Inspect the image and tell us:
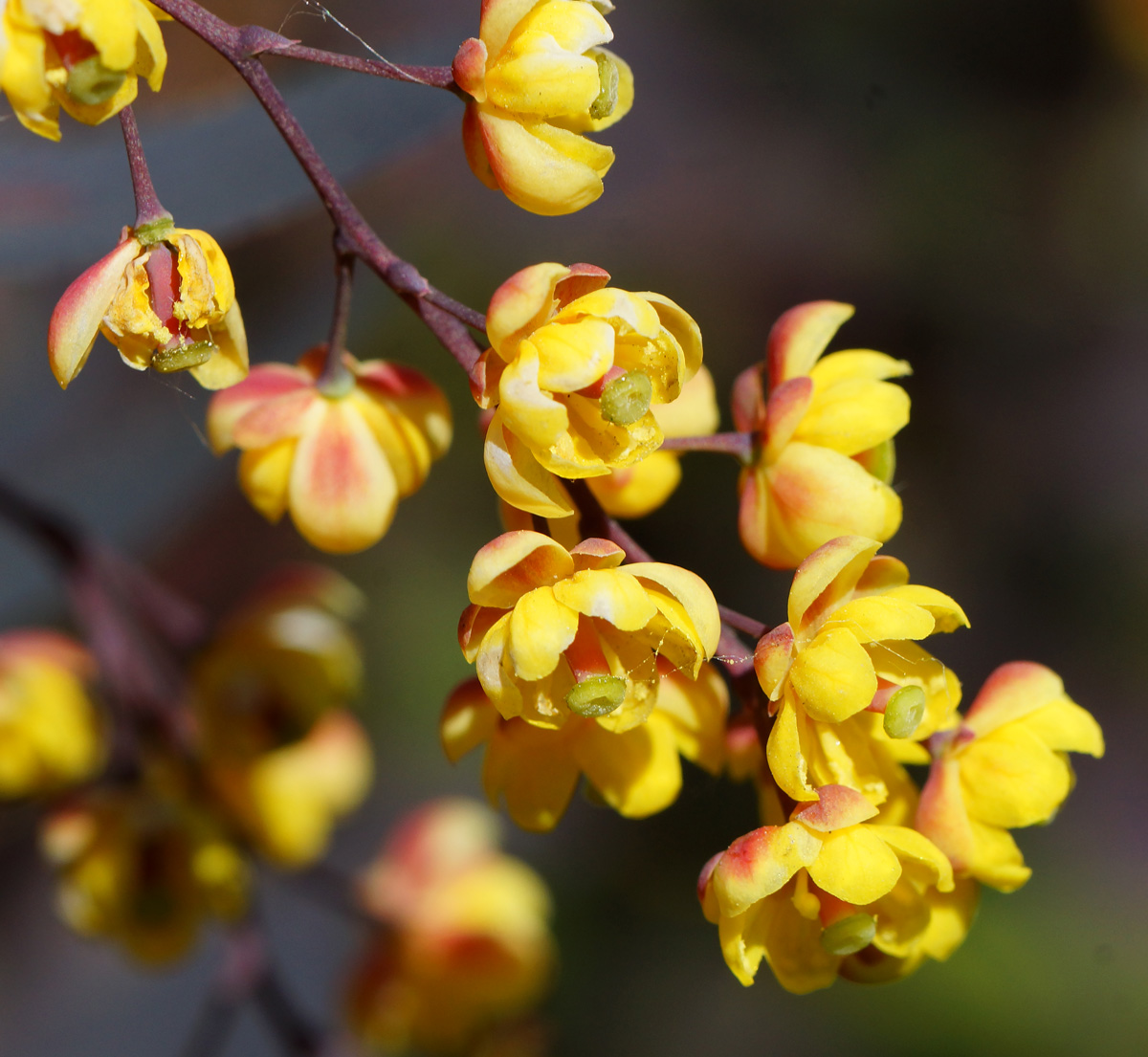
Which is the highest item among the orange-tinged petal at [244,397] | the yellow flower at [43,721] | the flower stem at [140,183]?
the flower stem at [140,183]

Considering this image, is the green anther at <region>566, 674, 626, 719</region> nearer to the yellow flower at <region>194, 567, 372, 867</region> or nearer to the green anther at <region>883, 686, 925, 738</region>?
the green anther at <region>883, 686, 925, 738</region>

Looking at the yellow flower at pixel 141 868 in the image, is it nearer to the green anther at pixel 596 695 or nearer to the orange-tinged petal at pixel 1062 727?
the green anther at pixel 596 695

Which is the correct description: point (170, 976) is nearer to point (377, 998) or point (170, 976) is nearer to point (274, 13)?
point (377, 998)

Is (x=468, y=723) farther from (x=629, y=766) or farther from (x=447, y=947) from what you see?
(x=447, y=947)

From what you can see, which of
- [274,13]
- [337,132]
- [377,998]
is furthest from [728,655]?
[274,13]

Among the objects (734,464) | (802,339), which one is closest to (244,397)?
(802,339)

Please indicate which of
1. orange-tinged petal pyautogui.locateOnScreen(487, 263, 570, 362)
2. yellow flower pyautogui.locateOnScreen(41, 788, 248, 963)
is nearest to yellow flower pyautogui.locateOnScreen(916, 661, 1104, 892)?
orange-tinged petal pyautogui.locateOnScreen(487, 263, 570, 362)

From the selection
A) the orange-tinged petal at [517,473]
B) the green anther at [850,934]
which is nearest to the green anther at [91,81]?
the orange-tinged petal at [517,473]
